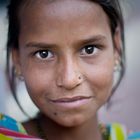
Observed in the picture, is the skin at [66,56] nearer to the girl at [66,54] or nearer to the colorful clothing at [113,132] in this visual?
the girl at [66,54]

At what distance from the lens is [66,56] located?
899 mm

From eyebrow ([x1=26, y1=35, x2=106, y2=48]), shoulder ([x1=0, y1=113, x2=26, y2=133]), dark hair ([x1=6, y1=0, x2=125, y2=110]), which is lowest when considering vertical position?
shoulder ([x1=0, y1=113, x2=26, y2=133])

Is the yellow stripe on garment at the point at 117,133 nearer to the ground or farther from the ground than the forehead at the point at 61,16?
nearer to the ground

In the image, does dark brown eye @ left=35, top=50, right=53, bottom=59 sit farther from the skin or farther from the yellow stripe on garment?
the yellow stripe on garment

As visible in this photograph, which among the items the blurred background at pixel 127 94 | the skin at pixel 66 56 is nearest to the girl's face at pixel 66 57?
the skin at pixel 66 56

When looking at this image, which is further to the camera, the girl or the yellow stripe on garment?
the yellow stripe on garment

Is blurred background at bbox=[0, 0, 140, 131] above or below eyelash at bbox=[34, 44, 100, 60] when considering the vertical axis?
below

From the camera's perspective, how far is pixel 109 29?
1.00 m

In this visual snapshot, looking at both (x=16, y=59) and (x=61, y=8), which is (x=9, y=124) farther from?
(x=61, y=8)

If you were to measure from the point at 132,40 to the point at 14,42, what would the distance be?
1.63 ft

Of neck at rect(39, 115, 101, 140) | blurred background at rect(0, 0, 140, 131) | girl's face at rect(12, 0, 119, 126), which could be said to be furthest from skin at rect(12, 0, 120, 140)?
blurred background at rect(0, 0, 140, 131)

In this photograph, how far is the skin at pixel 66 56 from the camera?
2.96 feet

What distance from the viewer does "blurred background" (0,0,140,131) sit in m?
1.37

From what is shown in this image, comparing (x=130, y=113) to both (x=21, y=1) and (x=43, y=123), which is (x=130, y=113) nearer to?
(x=43, y=123)
